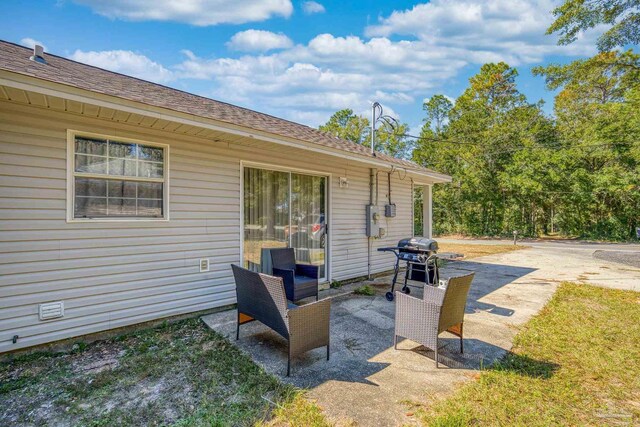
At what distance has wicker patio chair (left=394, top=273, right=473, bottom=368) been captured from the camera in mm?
2768

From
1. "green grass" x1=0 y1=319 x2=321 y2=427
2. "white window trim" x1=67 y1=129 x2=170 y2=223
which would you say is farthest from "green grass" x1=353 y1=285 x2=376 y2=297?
"white window trim" x1=67 y1=129 x2=170 y2=223

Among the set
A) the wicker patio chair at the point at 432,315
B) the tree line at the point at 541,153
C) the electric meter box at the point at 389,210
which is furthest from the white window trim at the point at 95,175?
the tree line at the point at 541,153

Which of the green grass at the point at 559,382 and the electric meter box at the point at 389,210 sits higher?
the electric meter box at the point at 389,210

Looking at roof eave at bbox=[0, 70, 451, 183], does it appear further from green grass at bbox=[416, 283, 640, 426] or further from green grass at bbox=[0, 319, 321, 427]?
green grass at bbox=[416, 283, 640, 426]

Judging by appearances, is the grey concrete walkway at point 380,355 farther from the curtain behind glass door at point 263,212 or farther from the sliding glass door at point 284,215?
the curtain behind glass door at point 263,212

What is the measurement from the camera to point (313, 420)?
2.04 metres

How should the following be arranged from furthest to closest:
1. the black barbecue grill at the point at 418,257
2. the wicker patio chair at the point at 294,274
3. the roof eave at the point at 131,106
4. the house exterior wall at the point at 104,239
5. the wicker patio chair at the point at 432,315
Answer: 1. the black barbecue grill at the point at 418,257
2. the wicker patio chair at the point at 294,274
3. the house exterior wall at the point at 104,239
4. the wicker patio chair at the point at 432,315
5. the roof eave at the point at 131,106

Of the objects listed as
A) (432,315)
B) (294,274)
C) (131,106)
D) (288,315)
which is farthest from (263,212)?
(432,315)

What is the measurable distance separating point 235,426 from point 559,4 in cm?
1427

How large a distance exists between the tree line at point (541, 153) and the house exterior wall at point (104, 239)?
10.5 metres

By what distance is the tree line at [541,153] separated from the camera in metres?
15.1

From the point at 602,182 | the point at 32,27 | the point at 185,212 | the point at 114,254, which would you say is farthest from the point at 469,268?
the point at 602,182

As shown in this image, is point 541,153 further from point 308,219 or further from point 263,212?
point 263,212

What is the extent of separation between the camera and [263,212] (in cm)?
489
